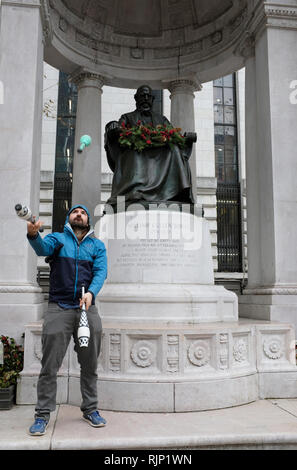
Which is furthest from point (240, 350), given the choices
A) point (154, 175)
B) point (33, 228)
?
point (154, 175)

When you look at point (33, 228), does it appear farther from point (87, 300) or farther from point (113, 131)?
point (113, 131)

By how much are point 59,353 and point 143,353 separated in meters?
1.66

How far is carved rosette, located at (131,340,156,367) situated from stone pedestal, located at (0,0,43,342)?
2.91 m

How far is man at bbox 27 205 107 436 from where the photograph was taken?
5191 mm

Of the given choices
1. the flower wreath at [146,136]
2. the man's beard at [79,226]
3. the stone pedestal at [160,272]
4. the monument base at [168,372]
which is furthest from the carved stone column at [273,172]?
the man's beard at [79,226]

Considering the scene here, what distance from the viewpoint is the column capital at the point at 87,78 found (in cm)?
1473

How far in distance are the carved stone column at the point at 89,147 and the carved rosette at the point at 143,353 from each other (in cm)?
818

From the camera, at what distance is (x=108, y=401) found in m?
6.38

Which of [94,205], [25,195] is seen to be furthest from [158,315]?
[94,205]

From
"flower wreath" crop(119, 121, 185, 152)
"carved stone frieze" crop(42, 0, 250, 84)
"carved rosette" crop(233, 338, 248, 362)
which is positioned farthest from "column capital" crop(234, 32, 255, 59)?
"carved rosette" crop(233, 338, 248, 362)

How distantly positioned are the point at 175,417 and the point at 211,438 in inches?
42.4

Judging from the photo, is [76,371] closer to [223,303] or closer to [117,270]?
[117,270]

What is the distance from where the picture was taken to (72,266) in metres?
5.42

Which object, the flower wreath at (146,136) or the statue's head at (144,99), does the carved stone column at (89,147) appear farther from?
the flower wreath at (146,136)
